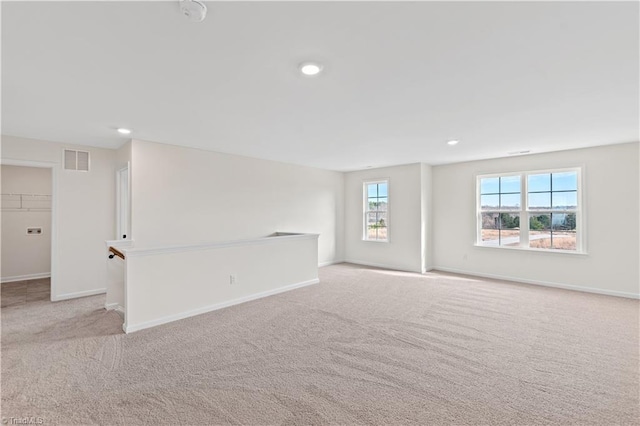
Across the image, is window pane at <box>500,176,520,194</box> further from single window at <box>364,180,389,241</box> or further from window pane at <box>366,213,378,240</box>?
window pane at <box>366,213,378,240</box>

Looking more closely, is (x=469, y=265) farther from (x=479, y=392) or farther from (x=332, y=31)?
(x=332, y=31)

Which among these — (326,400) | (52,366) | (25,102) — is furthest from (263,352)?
(25,102)

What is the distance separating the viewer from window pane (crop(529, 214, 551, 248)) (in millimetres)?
5445

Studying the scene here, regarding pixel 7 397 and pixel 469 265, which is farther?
pixel 469 265

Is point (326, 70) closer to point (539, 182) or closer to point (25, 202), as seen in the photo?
point (539, 182)

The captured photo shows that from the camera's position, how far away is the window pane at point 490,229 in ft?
19.8

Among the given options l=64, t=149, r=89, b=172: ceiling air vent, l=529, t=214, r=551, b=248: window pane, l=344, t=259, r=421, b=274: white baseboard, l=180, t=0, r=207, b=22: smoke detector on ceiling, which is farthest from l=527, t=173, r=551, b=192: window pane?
l=64, t=149, r=89, b=172: ceiling air vent

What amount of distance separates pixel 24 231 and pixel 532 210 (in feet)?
32.8

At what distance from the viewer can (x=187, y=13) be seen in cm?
158

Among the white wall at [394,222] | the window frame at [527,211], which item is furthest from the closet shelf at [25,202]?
the window frame at [527,211]

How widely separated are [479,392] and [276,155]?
476 centimetres

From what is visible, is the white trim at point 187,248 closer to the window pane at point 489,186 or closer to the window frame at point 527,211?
the window frame at point 527,211

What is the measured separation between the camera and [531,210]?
18.4ft

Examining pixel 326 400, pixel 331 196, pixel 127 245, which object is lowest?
pixel 326 400
